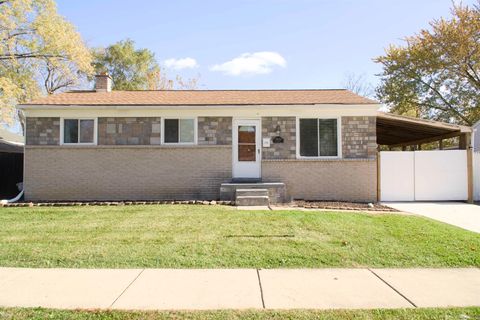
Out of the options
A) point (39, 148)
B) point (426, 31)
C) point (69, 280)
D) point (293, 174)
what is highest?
point (426, 31)

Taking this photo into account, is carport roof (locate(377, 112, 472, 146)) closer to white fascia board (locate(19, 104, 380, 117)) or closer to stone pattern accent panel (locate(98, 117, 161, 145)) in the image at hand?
white fascia board (locate(19, 104, 380, 117))

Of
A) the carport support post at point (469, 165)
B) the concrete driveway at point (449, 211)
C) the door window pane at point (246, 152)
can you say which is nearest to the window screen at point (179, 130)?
the door window pane at point (246, 152)

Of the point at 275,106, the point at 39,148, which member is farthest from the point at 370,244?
the point at 39,148

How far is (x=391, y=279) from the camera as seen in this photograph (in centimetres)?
472

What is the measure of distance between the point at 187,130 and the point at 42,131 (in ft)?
17.4

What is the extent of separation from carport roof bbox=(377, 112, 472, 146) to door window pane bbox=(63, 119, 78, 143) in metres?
11.2

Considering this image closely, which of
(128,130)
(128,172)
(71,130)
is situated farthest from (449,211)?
(71,130)

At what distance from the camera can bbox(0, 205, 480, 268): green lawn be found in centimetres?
547

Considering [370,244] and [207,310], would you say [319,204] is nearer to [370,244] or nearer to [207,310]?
[370,244]

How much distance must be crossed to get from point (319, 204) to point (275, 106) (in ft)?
12.5

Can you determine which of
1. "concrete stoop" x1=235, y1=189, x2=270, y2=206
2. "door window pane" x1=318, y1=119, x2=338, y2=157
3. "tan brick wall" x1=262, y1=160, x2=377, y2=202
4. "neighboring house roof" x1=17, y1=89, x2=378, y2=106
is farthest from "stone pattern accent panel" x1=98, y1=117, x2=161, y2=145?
"door window pane" x1=318, y1=119, x2=338, y2=157

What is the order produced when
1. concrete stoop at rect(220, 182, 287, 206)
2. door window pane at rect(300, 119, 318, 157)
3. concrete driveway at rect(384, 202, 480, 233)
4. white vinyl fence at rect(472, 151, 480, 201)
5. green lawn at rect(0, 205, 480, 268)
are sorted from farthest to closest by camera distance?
white vinyl fence at rect(472, 151, 480, 201), door window pane at rect(300, 119, 318, 157), concrete stoop at rect(220, 182, 287, 206), concrete driveway at rect(384, 202, 480, 233), green lawn at rect(0, 205, 480, 268)

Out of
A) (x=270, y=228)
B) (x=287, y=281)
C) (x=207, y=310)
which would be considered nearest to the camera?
(x=207, y=310)

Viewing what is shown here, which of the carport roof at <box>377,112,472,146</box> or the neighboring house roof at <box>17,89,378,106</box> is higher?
the neighboring house roof at <box>17,89,378,106</box>
